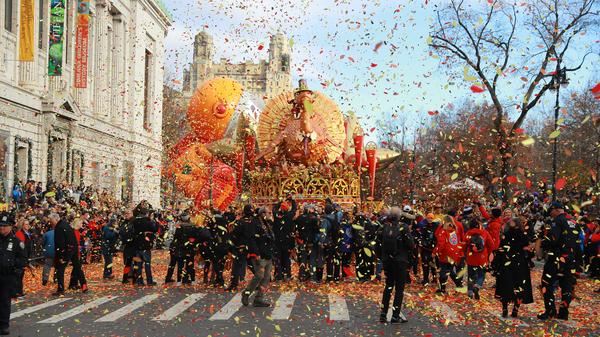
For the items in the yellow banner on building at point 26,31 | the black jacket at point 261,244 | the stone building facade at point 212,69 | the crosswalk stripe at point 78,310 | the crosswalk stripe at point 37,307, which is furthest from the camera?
the stone building facade at point 212,69

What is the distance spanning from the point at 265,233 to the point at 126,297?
3.17m

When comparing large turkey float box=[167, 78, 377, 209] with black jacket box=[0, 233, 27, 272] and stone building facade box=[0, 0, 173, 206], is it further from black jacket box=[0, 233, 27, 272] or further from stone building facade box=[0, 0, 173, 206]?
black jacket box=[0, 233, 27, 272]

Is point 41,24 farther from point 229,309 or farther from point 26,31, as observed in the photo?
point 229,309

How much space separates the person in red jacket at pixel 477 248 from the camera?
10.6m

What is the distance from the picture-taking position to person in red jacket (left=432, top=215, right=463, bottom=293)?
37.2 ft

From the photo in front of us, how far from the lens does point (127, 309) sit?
9.59 meters

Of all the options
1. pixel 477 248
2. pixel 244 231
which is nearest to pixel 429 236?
pixel 477 248

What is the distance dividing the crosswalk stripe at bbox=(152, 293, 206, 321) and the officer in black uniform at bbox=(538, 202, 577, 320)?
5.93m

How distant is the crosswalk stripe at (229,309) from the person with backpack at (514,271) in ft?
14.7

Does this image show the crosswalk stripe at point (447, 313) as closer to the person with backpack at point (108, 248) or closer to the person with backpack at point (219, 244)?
the person with backpack at point (219, 244)

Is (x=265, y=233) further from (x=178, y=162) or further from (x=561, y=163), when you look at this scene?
(x=561, y=163)

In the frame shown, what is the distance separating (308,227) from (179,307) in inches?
163

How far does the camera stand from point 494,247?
34.4 feet

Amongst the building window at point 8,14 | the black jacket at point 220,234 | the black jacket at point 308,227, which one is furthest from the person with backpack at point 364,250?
the building window at point 8,14
